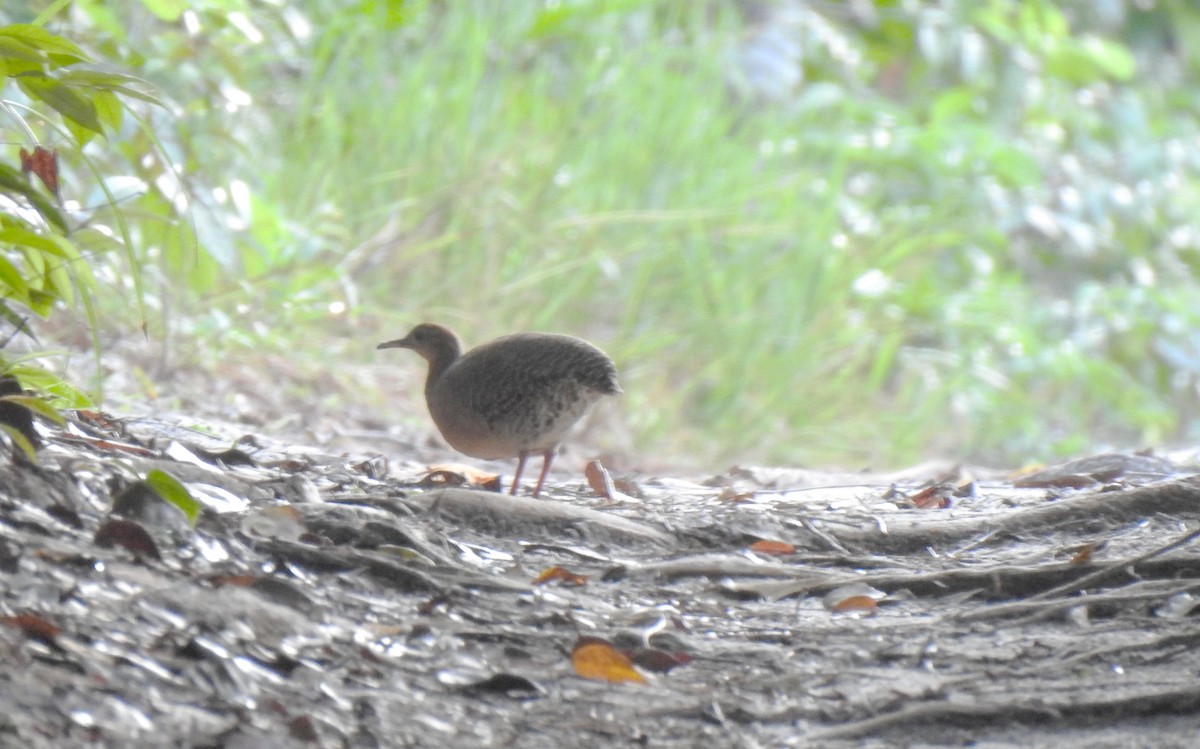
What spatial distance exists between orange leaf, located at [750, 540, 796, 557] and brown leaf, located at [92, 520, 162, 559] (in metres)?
1.44

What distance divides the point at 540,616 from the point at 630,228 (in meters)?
5.07

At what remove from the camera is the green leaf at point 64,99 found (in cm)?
270

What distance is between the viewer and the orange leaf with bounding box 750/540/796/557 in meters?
3.49

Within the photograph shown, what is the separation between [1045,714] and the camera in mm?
2447

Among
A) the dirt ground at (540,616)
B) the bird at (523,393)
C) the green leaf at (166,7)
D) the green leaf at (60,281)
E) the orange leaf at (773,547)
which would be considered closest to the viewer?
→ the dirt ground at (540,616)

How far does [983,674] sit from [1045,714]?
0.67 feet

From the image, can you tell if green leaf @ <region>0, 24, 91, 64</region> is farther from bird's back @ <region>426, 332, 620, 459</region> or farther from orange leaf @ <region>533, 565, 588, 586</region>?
bird's back @ <region>426, 332, 620, 459</region>

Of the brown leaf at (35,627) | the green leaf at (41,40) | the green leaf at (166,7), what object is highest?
the green leaf at (166,7)

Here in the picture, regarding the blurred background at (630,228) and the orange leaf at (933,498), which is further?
the blurred background at (630,228)

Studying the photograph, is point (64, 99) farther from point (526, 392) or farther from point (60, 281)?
point (526, 392)

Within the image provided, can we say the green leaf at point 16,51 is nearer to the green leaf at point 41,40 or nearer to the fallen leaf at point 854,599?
the green leaf at point 41,40

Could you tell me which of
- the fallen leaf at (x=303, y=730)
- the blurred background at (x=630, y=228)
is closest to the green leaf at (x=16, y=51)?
the blurred background at (x=630, y=228)

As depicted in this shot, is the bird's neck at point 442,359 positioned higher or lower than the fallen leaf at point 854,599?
higher

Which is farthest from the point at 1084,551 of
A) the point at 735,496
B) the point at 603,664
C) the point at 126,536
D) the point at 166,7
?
the point at 166,7
